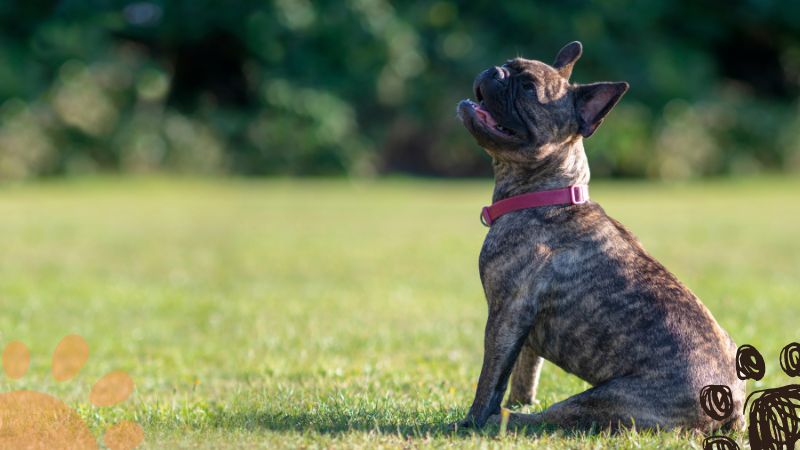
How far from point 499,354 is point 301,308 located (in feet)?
14.2

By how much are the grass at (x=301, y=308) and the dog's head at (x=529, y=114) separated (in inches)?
55.1

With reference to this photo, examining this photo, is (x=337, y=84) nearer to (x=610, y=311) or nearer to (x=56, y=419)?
(x=56, y=419)

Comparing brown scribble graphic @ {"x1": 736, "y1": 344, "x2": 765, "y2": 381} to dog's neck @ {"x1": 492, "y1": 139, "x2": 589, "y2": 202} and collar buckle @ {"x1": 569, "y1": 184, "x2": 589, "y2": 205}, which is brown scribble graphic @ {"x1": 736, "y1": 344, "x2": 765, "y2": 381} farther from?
dog's neck @ {"x1": 492, "y1": 139, "x2": 589, "y2": 202}

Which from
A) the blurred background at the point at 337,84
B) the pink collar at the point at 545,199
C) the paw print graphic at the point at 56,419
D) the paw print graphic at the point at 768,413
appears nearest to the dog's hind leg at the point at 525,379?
the pink collar at the point at 545,199

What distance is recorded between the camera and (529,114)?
4.73m

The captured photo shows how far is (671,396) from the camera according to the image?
420 centimetres

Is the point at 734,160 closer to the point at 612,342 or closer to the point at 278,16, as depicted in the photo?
the point at 278,16

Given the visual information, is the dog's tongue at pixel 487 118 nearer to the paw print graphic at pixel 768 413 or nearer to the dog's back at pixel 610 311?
the dog's back at pixel 610 311

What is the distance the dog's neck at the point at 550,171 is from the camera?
4.77 metres

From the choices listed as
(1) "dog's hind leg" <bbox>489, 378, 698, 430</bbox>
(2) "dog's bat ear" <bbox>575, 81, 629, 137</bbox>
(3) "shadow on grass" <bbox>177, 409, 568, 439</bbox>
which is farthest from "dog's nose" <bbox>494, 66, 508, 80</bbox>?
(3) "shadow on grass" <bbox>177, 409, 568, 439</bbox>

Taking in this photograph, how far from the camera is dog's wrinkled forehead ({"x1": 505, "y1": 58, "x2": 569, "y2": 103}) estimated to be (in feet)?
15.6

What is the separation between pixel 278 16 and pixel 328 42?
174cm

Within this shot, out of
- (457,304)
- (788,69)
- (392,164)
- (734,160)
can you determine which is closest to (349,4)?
(392,164)

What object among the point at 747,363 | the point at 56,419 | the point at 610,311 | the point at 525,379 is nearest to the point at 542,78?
the point at 610,311
